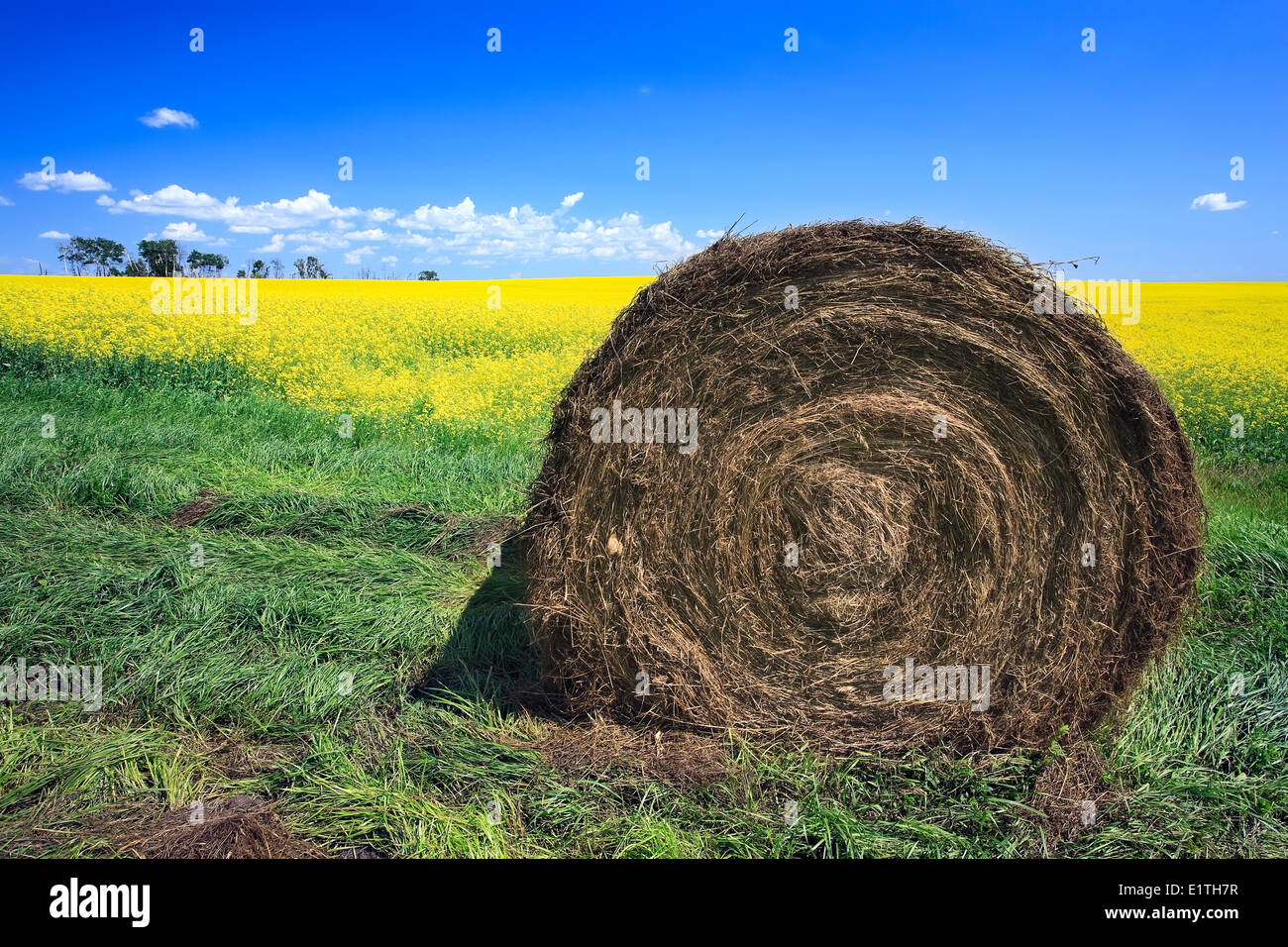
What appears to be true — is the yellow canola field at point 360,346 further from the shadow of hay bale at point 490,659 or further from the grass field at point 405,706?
the shadow of hay bale at point 490,659

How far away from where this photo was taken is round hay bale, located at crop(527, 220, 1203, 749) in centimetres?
334

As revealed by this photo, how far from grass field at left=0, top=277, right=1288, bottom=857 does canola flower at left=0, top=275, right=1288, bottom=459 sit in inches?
45.1

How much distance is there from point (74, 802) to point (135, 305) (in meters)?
13.9

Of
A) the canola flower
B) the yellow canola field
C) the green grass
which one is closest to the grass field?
the green grass

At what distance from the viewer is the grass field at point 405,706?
10.2ft

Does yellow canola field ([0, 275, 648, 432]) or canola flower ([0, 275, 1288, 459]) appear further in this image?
yellow canola field ([0, 275, 648, 432])

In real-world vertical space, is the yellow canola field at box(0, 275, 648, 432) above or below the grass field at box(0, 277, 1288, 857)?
above

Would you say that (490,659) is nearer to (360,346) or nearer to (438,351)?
(360,346)

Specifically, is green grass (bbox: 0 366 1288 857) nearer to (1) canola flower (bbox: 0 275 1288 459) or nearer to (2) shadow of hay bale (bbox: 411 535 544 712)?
(2) shadow of hay bale (bbox: 411 535 544 712)

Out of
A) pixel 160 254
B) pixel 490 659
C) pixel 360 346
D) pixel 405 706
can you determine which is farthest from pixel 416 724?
pixel 160 254

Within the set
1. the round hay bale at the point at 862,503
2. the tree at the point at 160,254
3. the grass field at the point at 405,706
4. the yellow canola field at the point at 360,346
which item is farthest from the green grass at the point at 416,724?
the tree at the point at 160,254

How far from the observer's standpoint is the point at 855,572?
3.57 m

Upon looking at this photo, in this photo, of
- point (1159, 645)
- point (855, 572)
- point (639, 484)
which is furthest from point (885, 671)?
point (639, 484)

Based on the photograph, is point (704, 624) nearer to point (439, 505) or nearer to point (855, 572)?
point (855, 572)
